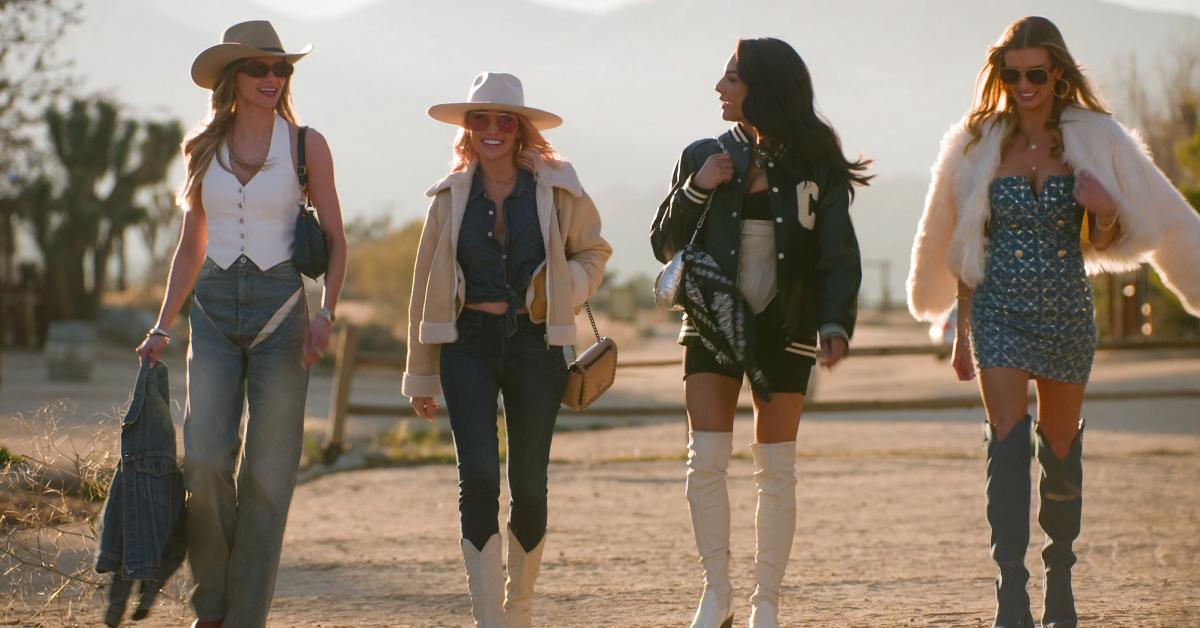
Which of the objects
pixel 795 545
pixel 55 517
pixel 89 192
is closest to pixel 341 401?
pixel 795 545

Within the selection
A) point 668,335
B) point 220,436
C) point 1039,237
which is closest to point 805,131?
point 1039,237

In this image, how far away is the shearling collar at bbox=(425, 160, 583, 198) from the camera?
532cm

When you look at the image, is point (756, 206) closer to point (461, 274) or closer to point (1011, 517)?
point (461, 274)

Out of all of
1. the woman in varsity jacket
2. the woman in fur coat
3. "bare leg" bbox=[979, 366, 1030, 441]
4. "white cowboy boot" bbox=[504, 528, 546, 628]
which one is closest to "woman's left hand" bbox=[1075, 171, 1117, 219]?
the woman in fur coat

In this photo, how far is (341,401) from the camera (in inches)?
525

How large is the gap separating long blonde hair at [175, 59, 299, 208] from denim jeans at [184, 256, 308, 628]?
0.26 metres

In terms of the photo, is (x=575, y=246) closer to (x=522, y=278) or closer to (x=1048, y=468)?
(x=522, y=278)

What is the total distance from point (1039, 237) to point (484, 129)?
72.1 inches

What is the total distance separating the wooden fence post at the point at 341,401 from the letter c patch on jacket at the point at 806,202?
8.34m

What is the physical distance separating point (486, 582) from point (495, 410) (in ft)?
1.79

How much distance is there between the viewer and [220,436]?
5.06 metres

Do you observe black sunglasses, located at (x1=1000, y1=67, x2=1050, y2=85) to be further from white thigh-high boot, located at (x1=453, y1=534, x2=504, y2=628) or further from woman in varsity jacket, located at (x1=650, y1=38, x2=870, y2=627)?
white thigh-high boot, located at (x1=453, y1=534, x2=504, y2=628)

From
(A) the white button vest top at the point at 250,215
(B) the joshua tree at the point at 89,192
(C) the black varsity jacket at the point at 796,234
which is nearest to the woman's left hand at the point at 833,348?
(C) the black varsity jacket at the point at 796,234

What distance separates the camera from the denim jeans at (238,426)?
5.07 meters
